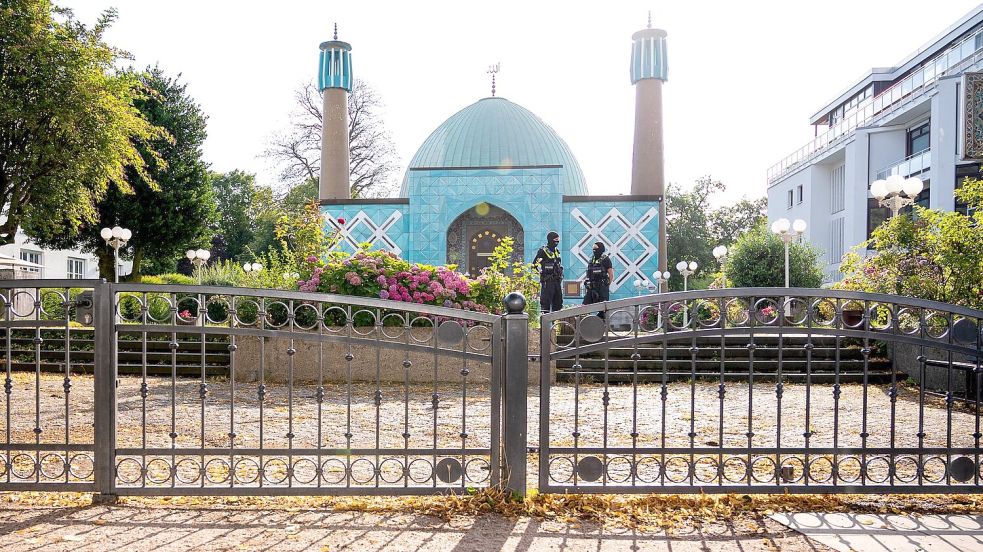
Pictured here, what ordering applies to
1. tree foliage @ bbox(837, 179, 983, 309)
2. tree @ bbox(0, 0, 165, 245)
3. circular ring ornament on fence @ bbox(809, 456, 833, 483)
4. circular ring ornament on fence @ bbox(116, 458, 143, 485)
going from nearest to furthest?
circular ring ornament on fence @ bbox(116, 458, 143, 485), circular ring ornament on fence @ bbox(809, 456, 833, 483), tree foliage @ bbox(837, 179, 983, 309), tree @ bbox(0, 0, 165, 245)

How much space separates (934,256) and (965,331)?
7152 mm

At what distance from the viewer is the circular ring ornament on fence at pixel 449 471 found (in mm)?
4102

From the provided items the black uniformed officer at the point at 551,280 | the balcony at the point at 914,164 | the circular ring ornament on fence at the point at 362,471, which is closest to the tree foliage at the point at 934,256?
Result: the black uniformed officer at the point at 551,280

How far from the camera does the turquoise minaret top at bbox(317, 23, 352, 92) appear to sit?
29.6 meters

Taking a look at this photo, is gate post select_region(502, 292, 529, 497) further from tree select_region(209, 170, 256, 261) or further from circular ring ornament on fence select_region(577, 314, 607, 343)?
tree select_region(209, 170, 256, 261)

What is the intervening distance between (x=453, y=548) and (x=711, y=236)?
157 feet

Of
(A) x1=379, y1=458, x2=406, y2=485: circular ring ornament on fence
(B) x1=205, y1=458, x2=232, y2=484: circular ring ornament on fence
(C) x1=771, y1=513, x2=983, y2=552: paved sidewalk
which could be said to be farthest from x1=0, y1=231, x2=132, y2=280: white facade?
(C) x1=771, y1=513, x2=983, y2=552: paved sidewalk

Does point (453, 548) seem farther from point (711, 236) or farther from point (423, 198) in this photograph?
point (711, 236)

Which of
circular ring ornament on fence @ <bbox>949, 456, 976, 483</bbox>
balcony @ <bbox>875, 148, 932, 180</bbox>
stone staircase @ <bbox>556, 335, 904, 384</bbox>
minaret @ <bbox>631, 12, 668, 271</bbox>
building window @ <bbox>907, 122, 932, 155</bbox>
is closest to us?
circular ring ornament on fence @ <bbox>949, 456, 976, 483</bbox>

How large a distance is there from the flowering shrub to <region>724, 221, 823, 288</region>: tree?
1621 centimetres

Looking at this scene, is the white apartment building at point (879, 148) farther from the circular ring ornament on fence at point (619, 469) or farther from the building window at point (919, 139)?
the circular ring ornament on fence at point (619, 469)

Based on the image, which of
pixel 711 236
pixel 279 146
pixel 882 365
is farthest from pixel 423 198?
pixel 711 236

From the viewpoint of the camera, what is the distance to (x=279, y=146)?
3409cm

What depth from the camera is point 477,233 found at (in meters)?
26.9
